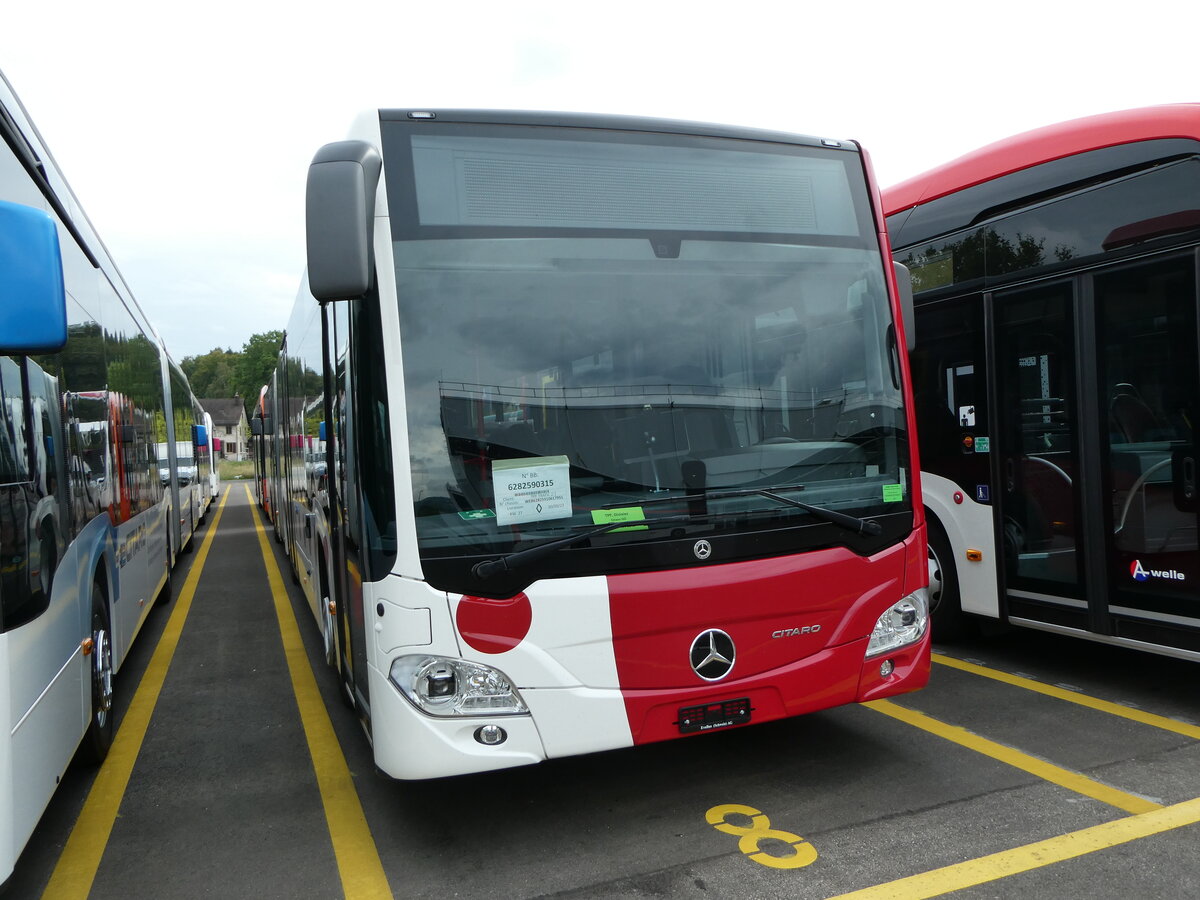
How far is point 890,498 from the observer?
166 inches

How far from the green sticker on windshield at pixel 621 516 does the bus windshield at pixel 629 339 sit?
0.04ft

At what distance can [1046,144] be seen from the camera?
579 centimetres

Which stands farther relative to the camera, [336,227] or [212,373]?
[212,373]

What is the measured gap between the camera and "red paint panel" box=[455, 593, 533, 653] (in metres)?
3.50

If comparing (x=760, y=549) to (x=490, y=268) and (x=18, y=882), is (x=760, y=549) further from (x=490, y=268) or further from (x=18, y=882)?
(x=18, y=882)

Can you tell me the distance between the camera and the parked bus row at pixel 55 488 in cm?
291

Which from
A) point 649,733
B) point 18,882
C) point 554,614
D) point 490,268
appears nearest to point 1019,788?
point 649,733

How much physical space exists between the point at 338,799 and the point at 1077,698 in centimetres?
419

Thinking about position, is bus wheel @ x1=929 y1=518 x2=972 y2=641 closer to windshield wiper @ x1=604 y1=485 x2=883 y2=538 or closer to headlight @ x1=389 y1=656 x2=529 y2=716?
windshield wiper @ x1=604 y1=485 x2=883 y2=538

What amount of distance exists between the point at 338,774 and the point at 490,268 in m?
2.79

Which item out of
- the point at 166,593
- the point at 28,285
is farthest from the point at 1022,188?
the point at 166,593

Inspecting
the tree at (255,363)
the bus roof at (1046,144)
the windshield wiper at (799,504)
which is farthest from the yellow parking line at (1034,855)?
the tree at (255,363)

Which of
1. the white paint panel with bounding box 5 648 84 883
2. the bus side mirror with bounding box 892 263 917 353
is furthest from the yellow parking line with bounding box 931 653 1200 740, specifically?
the white paint panel with bounding box 5 648 84 883

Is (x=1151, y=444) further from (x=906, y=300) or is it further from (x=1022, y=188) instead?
(x=1022, y=188)
